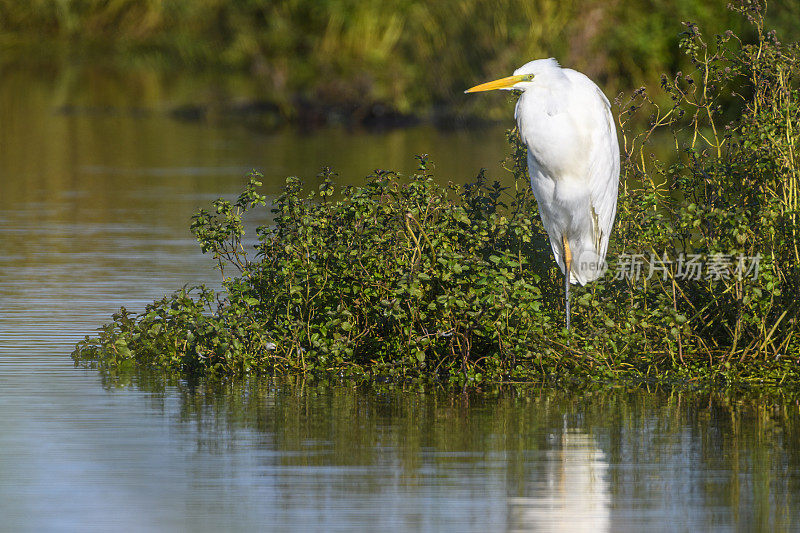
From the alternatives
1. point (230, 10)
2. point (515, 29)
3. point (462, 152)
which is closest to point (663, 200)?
point (462, 152)

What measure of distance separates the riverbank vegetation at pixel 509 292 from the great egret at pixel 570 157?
0.42 feet

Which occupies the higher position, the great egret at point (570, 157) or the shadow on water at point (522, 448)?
the great egret at point (570, 157)

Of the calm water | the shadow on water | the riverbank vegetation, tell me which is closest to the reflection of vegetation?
the riverbank vegetation

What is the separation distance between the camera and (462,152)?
770 inches

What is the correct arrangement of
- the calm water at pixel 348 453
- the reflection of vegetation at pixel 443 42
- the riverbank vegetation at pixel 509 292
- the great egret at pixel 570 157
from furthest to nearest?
the reflection of vegetation at pixel 443 42 < the great egret at pixel 570 157 < the riverbank vegetation at pixel 509 292 < the calm water at pixel 348 453

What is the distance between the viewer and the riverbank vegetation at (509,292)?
25.0 feet

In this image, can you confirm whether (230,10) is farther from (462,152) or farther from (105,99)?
(462,152)

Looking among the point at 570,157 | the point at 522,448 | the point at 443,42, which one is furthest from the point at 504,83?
the point at 443,42

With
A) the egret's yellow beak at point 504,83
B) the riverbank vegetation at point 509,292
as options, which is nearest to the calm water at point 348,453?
the riverbank vegetation at point 509,292

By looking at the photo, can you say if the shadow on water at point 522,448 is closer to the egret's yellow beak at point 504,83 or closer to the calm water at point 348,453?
the calm water at point 348,453

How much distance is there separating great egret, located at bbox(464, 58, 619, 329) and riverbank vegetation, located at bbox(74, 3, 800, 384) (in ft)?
0.42

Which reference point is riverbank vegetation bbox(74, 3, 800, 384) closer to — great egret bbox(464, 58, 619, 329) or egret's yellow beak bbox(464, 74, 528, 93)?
great egret bbox(464, 58, 619, 329)

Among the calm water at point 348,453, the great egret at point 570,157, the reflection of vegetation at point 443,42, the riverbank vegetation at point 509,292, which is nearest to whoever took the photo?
the calm water at point 348,453

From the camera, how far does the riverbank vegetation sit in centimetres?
762
